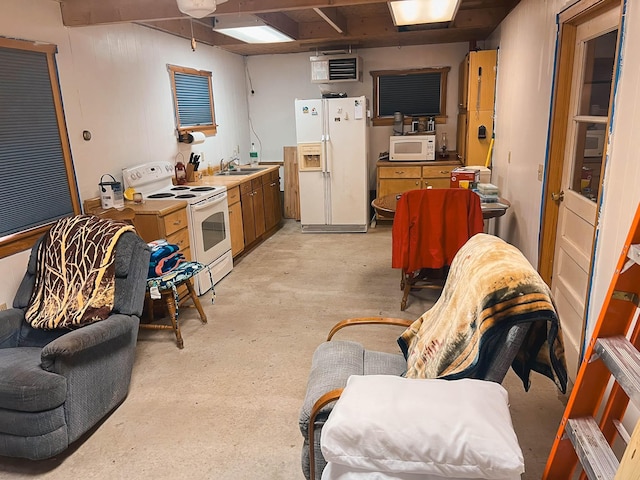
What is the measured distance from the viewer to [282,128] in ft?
22.4

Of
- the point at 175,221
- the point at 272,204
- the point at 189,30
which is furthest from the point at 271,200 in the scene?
the point at 175,221

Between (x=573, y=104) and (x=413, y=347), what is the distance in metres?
1.89

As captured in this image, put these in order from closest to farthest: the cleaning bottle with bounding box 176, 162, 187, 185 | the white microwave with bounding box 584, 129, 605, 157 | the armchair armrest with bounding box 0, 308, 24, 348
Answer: the white microwave with bounding box 584, 129, 605, 157 → the armchair armrest with bounding box 0, 308, 24, 348 → the cleaning bottle with bounding box 176, 162, 187, 185

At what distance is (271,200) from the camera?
5.99 m

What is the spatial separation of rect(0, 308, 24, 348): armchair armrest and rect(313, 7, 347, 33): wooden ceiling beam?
335cm

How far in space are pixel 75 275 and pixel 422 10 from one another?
310cm

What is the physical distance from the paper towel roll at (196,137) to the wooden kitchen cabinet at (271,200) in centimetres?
88

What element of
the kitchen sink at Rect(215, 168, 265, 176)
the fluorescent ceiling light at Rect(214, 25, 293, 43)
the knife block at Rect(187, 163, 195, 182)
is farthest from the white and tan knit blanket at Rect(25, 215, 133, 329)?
the kitchen sink at Rect(215, 168, 265, 176)

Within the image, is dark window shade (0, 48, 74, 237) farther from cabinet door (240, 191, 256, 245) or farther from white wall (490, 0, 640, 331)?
white wall (490, 0, 640, 331)

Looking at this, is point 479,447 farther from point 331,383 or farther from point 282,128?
point 282,128

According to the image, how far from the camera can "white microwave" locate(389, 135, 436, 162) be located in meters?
5.91

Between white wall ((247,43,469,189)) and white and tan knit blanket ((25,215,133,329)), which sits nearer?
white and tan knit blanket ((25,215,133,329))

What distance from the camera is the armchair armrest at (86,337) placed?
2.10 meters

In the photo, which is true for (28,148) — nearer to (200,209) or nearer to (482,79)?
(200,209)
